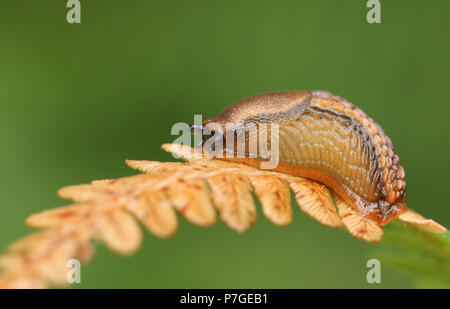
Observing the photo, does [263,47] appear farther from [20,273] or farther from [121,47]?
[20,273]

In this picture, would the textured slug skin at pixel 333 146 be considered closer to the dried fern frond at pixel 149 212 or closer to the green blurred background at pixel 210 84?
the dried fern frond at pixel 149 212

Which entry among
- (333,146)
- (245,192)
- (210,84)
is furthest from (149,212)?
(210,84)

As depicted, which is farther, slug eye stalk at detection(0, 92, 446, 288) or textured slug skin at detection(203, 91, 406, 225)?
textured slug skin at detection(203, 91, 406, 225)

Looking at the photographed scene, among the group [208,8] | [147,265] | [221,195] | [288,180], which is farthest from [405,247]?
[208,8]

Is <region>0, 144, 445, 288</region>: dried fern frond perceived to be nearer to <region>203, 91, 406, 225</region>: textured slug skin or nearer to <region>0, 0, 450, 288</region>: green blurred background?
<region>203, 91, 406, 225</region>: textured slug skin

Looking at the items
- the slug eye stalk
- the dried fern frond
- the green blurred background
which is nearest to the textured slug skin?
the slug eye stalk

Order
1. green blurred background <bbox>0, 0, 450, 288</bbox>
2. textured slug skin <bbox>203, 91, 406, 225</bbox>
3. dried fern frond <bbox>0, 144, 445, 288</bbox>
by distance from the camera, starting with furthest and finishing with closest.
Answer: green blurred background <bbox>0, 0, 450, 288</bbox> → textured slug skin <bbox>203, 91, 406, 225</bbox> → dried fern frond <bbox>0, 144, 445, 288</bbox>
